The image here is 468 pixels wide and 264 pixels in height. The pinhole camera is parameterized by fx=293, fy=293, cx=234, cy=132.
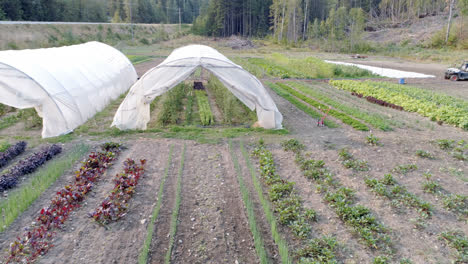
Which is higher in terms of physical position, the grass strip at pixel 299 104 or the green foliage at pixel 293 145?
the grass strip at pixel 299 104

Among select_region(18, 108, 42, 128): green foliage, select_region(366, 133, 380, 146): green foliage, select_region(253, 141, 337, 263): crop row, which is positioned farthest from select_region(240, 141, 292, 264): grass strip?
select_region(18, 108, 42, 128): green foliage

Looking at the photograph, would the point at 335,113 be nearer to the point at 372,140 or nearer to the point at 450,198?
the point at 372,140

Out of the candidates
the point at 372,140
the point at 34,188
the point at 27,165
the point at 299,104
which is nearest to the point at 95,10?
the point at 299,104

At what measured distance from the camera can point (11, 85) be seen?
8.69m

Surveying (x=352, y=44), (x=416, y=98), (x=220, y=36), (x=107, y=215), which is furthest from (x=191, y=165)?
(x=220, y=36)

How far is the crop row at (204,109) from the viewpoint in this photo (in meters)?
10.3

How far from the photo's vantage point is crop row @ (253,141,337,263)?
4273 millimetres

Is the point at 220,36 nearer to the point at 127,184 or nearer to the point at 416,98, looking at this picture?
the point at 416,98

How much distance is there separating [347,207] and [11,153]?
7851 mm

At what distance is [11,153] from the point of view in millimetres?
7273

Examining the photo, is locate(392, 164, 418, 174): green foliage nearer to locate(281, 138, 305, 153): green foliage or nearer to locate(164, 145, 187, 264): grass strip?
locate(281, 138, 305, 153): green foliage

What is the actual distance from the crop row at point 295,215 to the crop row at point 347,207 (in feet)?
1.76

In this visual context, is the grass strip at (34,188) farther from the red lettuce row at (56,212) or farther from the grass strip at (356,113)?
the grass strip at (356,113)

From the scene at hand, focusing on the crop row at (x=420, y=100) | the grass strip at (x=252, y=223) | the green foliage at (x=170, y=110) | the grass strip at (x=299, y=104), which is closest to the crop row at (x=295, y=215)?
the grass strip at (x=252, y=223)
